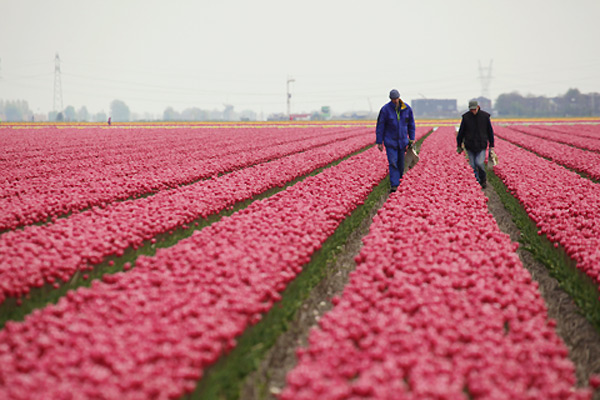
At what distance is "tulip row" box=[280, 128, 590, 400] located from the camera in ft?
10.2

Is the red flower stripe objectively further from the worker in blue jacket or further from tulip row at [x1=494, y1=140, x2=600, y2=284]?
the worker in blue jacket

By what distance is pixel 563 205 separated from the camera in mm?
8930

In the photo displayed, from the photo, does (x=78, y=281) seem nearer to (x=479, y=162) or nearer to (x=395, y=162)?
(x=395, y=162)

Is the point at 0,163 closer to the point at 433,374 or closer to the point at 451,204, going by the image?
the point at 451,204

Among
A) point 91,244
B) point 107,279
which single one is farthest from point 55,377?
point 91,244

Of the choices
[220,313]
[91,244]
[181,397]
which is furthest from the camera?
[91,244]

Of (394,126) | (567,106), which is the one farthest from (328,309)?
(567,106)

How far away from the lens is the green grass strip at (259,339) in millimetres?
3689

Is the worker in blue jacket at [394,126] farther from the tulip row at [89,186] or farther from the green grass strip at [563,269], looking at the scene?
the tulip row at [89,186]

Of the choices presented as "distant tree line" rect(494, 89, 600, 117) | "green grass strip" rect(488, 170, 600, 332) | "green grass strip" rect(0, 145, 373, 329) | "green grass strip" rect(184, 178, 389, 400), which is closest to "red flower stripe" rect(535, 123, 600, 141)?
"green grass strip" rect(488, 170, 600, 332)

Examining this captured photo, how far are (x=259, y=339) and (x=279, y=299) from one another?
47 centimetres

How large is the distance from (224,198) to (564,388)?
8.09 m

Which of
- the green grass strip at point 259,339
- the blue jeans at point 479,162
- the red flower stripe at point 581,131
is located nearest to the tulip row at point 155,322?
the green grass strip at point 259,339

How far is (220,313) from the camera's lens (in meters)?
4.05
